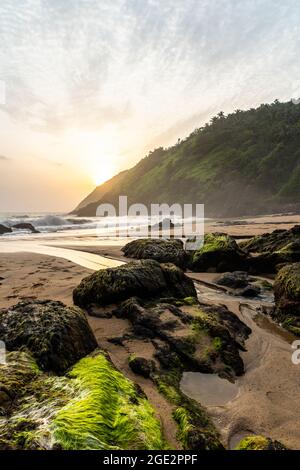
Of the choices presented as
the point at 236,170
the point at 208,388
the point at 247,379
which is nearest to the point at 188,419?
the point at 208,388

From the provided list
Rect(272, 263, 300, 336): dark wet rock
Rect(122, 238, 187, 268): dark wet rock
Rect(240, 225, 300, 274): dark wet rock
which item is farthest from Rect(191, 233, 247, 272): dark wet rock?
Rect(272, 263, 300, 336): dark wet rock

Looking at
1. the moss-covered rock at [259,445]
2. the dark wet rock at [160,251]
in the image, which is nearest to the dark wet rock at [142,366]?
the moss-covered rock at [259,445]

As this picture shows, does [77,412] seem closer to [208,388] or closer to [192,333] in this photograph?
[208,388]

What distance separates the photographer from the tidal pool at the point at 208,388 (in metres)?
2.95

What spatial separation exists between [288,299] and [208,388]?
100 inches

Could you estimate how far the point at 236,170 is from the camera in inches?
2136

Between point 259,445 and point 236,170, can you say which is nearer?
point 259,445

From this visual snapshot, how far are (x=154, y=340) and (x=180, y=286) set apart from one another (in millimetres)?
1750

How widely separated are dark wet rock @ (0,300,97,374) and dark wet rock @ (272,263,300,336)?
2.96m

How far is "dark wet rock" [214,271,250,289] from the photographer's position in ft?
22.4

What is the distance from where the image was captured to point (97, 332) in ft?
13.3

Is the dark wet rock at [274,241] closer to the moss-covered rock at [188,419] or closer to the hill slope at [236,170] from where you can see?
the moss-covered rock at [188,419]

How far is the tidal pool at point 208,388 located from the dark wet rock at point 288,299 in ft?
6.08

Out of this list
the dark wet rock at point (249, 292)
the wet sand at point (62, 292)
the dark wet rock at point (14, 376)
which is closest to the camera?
the dark wet rock at point (14, 376)
